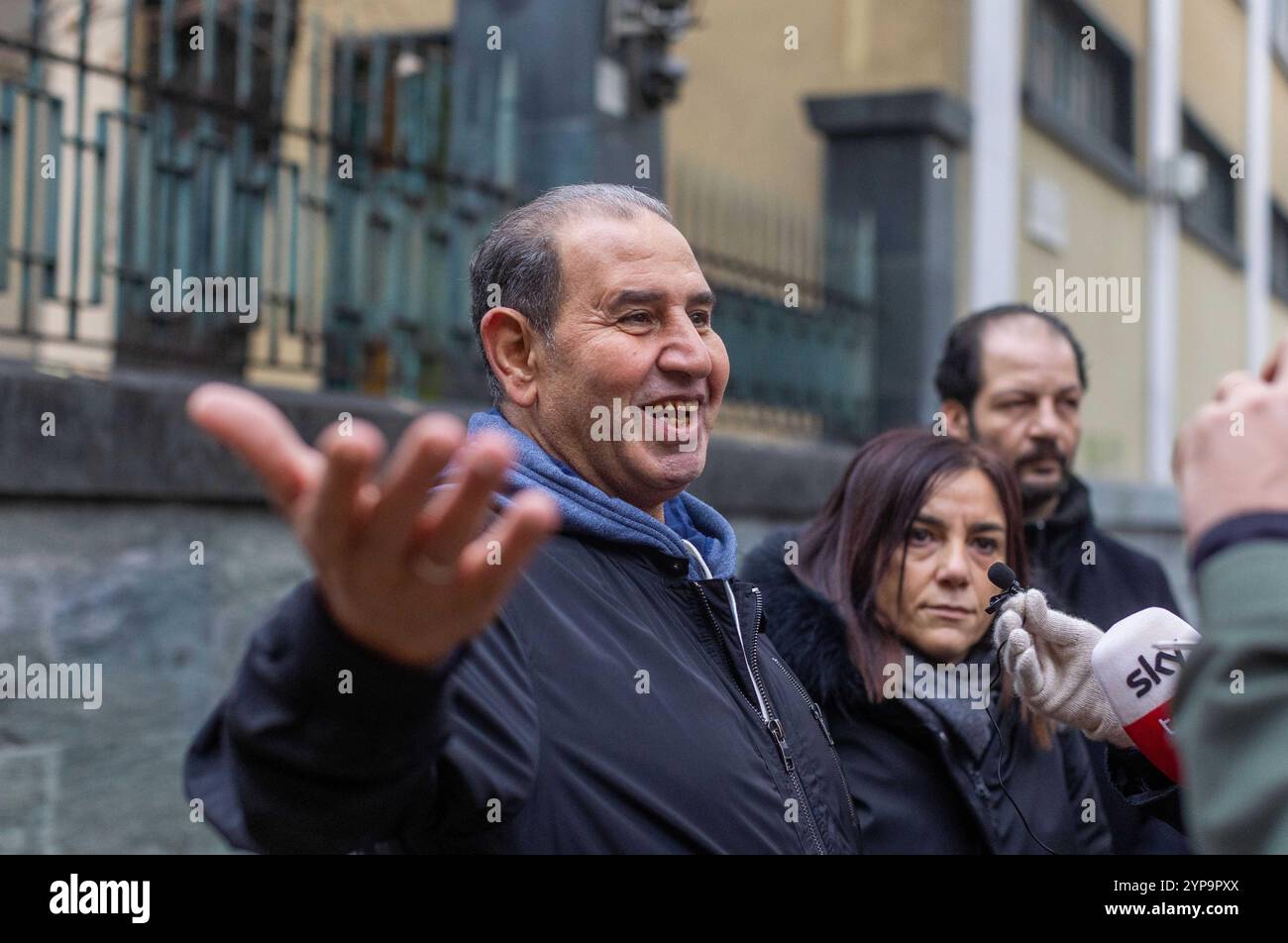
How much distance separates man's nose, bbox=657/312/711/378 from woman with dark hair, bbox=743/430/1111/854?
2.30 feet

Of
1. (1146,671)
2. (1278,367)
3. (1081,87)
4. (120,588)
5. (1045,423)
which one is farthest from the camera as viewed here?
(1081,87)

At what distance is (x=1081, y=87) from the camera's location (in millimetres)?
11047

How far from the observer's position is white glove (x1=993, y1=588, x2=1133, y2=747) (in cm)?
236

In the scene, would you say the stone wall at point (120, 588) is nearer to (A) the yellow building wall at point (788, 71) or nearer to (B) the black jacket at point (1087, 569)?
(B) the black jacket at point (1087, 569)

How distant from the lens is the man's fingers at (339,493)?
1.14 metres

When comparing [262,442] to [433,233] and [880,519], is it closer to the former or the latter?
[880,519]

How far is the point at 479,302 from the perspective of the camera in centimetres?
260

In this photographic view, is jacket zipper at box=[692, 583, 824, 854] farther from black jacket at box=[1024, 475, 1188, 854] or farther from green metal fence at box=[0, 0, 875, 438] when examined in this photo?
green metal fence at box=[0, 0, 875, 438]

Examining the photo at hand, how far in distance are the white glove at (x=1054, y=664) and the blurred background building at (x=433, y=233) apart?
8.86ft

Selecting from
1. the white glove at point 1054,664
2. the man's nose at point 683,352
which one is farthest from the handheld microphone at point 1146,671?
the man's nose at point 683,352

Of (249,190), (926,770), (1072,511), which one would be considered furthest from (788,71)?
(926,770)

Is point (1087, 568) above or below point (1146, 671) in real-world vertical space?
above

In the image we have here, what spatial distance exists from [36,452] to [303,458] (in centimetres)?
314

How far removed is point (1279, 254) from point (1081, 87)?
611cm
